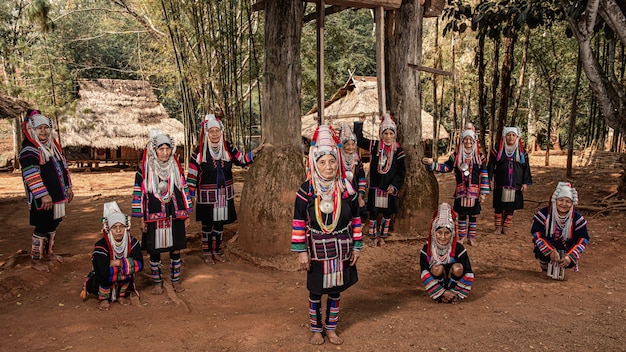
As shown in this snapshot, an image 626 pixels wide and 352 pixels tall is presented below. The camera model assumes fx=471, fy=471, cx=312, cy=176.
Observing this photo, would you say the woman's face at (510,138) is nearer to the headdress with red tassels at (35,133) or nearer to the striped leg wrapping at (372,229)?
the striped leg wrapping at (372,229)

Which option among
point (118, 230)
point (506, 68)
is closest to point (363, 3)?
point (118, 230)

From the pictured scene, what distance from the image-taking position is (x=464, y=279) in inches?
164

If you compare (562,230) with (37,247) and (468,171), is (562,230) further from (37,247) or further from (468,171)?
(37,247)

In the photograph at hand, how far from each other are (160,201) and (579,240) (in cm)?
413

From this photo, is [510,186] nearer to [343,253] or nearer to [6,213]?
[343,253]

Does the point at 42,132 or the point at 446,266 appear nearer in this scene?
the point at 446,266

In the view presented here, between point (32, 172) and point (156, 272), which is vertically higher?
point (32, 172)

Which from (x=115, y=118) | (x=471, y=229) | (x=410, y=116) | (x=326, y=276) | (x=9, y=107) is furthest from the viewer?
(x=115, y=118)

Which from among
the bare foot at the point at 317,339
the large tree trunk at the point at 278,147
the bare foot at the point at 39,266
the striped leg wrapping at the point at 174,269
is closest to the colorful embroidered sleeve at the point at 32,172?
the bare foot at the point at 39,266

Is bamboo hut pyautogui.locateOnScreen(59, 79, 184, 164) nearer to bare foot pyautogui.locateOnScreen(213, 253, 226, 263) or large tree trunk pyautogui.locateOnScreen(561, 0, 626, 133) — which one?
bare foot pyautogui.locateOnScreen(213, 253, 226, 263)

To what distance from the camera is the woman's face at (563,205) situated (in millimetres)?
4649

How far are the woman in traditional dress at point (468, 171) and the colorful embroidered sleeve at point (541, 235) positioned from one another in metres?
1.32

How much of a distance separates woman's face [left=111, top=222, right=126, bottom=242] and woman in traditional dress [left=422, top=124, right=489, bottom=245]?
12.7 feet


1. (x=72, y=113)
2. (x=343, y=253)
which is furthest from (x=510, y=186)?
(x=72, y=113)
